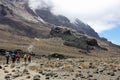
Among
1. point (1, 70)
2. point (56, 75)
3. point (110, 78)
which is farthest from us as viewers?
point (1, 70)

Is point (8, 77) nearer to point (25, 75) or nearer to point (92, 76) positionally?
point (25, 75)

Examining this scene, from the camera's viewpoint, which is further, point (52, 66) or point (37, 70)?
point (52, 66)

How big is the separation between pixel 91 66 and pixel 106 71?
5228 millimetres

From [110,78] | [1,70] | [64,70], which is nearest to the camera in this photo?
[110,78]

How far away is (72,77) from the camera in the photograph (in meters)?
38.1

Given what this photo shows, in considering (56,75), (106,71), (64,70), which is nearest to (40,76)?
(56,75)

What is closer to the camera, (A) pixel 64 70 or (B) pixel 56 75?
(B) pixel 56 75

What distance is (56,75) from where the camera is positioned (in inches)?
1549

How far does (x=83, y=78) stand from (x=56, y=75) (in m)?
3.61

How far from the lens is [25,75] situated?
137 ft

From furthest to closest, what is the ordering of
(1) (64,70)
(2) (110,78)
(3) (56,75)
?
(1) (64,70) → (3) (56,75) → (2) (110,78)

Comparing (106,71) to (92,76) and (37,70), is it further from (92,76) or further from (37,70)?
(37,70)

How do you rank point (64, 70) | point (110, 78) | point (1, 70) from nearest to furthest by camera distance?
point (110, 78) < point (64, 70) < point (1, 70)

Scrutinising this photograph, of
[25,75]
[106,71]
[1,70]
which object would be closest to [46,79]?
[25,75]
